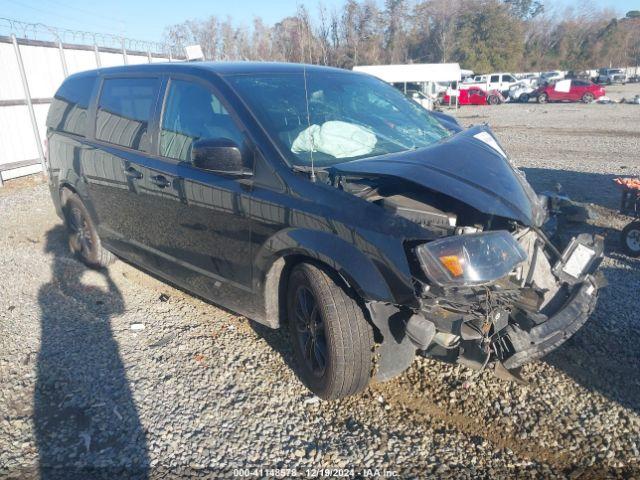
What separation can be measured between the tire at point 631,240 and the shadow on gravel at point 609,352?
961mm

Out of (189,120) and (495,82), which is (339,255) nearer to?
(189,120)

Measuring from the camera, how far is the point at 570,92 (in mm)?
31875

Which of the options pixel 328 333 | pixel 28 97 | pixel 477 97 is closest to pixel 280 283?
pixel 328 333

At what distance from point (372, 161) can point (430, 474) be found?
176 cm

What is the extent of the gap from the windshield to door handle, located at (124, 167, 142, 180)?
1.12 meters

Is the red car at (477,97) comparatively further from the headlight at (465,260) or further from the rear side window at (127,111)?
the headlight at (465,260)

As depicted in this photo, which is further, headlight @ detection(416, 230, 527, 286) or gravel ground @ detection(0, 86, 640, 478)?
gravel ground @ detection(0, 86, 640, 478)

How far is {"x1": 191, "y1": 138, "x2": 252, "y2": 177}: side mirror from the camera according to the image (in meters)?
2.94

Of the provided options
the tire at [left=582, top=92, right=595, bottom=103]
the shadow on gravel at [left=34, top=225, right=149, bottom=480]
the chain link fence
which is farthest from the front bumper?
the tire at [left=582, top=92, right=595, bottom=103]

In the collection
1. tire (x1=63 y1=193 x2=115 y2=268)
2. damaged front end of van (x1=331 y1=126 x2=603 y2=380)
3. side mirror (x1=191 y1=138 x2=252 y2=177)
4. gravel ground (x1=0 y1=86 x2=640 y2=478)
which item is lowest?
gravel ground (x1=0 y1=86 x2=640 y2=478)

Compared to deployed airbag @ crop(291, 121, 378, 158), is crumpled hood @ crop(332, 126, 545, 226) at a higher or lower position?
lower

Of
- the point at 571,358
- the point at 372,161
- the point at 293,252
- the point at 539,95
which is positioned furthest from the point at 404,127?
the point at 539,95

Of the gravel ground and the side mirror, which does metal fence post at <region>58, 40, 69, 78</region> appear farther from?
the side mirror

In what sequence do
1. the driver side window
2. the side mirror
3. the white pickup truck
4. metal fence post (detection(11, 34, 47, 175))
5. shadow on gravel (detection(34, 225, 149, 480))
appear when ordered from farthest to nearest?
the white pickup truck < metal fence post (detection(11, 34, 47, 175)) < the driver side window < the side mirror < shadow on gravel (detection(34, 225, 149, 480))
